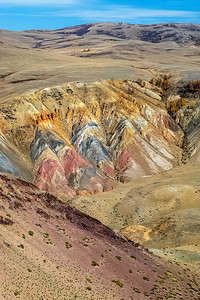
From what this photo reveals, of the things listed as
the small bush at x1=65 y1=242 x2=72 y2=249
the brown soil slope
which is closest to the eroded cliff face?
the brown soil slope

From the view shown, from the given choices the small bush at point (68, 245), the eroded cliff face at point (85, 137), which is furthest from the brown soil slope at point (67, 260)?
the eroded cliff face at point (85, 137)

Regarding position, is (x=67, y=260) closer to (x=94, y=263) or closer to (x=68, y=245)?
(x=68, y=245)

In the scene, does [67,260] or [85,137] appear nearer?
[67,260]

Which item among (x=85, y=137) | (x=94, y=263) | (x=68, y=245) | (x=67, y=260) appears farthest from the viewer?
(x=85, y=137)

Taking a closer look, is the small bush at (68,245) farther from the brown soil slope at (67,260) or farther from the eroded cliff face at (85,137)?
the eroded cliff face at (85,137)

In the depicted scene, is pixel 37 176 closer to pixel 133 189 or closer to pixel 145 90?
pixel 133 189

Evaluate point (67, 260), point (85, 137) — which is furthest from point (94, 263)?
point (85, 137)
